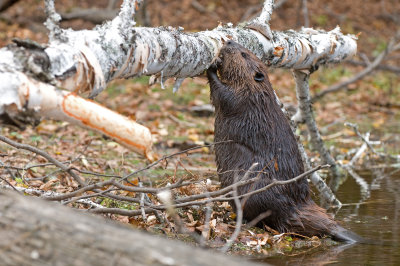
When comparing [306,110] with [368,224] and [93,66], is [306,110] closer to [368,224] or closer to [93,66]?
[368,224]

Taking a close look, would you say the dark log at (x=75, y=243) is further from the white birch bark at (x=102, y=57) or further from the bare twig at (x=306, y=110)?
the bare twig at (x=306, y=110)

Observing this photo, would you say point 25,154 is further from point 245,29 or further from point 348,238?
point 348,238

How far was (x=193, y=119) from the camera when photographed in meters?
7.52

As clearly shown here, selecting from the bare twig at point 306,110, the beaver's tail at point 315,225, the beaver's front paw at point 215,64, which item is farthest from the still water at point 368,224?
the beaver's front paw at point 215,64

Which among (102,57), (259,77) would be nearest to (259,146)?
(259,77)

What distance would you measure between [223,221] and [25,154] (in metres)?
2.02

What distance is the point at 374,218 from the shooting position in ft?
13.1

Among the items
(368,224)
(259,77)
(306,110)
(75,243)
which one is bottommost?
(368,224)

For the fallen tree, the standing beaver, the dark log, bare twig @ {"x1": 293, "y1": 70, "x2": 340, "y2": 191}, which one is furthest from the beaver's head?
the dark log

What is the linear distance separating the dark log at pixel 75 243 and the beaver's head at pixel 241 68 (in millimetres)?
2240

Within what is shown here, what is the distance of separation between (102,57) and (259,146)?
1.47 metres

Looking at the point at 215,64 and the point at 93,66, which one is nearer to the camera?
the point at 93,66

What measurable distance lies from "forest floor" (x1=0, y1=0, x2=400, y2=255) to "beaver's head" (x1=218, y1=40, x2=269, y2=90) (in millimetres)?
338

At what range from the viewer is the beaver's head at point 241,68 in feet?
12.4
